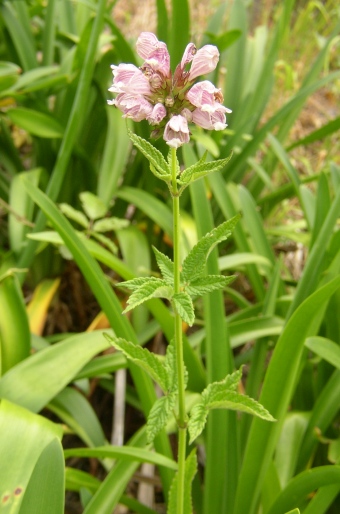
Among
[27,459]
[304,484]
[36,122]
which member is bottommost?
[304,484]

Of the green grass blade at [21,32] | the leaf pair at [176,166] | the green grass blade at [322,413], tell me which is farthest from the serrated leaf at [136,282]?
the green grass blade at [21,32]

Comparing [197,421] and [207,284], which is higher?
[207,284]

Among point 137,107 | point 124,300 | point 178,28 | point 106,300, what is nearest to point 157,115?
point 137,107

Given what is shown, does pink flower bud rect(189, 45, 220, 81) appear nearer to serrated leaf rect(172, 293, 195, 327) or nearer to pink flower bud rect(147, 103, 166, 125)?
pink flower bud rect(147, 103, 166, 125)

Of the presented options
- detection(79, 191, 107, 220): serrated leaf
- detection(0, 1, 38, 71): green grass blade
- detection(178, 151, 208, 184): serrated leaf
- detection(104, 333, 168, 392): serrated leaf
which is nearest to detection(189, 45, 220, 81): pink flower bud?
detection(178, 151, 208, 184): serrated leaf

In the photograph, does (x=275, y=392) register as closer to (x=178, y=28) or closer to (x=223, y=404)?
(x=223, y=404)

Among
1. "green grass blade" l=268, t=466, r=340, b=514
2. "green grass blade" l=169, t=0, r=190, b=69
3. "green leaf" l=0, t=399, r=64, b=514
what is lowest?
"green grass blade" l=268, t=466, r=340, b=514

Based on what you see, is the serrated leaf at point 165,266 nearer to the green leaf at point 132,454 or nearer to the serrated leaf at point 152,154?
the serrated leaf at point 152,154
